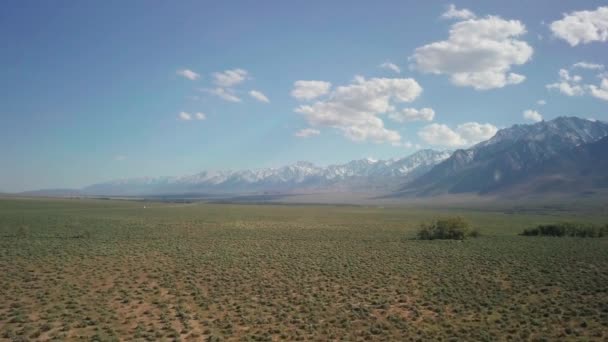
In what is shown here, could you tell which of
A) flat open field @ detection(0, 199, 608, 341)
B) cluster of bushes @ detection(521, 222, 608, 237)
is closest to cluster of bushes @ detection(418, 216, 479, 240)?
flat open field @ detection(0, 199, 608, 341)

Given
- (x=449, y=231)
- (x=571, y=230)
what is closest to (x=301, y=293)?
(x=449, y=231)

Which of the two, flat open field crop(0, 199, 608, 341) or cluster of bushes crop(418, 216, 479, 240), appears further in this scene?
cluster of bushes crop(418, 216, 479, 240)

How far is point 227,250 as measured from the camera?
37688 millimetres

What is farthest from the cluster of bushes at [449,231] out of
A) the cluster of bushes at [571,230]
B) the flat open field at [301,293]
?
the cluster of bushes at [571,230]

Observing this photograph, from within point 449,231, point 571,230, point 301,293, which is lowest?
point 571,230

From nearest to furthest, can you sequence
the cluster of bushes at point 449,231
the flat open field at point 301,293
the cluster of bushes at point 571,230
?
the flat open field at point 301,293 < the cluster of bushes at point 449,231 < the cluster of bushes at point 571,230

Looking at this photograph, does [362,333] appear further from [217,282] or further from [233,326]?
[217,282]

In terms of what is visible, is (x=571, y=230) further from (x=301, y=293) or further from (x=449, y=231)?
(x=301, y=293)

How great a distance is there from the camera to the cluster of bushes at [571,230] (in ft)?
162

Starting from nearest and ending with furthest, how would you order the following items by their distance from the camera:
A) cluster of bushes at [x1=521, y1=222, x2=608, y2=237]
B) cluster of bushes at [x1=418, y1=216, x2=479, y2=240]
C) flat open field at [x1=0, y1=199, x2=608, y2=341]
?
flat open field at [x1=0, y1=199, x2=608, y2=341] → cluster of bushes at [x1=418, y1=216, x2=479, y2=240] → cluster of bushes at [x1=521, y1=222, x2=608, y2=237]

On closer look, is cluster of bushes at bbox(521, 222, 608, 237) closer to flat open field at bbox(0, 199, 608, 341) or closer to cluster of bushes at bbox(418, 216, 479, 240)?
cluster of bushes at bbox(418, 216, 479, 240)

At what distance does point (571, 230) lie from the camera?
166 ft

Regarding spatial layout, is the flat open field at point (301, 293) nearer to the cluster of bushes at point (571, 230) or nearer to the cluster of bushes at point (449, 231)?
the cluster of bushes at point (449, 231)

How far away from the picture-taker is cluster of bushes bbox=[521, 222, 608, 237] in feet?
162
